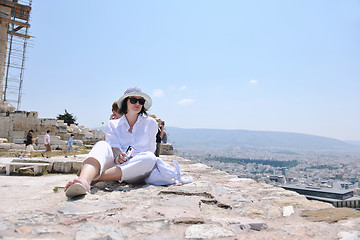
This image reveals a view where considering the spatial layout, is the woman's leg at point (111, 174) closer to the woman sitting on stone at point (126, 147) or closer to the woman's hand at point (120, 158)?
the woman sitting on stone at point (126, 147)

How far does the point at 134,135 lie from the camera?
3.58 m

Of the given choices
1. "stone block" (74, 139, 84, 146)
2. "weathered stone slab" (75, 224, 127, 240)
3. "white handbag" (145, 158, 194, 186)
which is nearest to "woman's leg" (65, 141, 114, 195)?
"white handbag" (145, 158, 194, 186)

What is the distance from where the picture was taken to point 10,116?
47.0 ft

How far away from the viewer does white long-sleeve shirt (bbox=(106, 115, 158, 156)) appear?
3465mm

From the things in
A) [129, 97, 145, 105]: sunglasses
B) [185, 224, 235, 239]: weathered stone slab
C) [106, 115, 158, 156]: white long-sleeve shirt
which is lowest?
A: [185, 224, 235, 239]: weathered stone slab

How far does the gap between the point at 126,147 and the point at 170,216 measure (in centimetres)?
156

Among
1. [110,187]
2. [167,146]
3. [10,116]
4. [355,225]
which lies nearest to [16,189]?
[110,187]

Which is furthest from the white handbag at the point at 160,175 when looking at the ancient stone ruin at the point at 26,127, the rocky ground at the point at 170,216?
the ancient stone ruin at the point at 26,127

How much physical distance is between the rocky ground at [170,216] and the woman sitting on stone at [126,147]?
216 millimetres

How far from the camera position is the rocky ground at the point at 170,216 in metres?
1.74

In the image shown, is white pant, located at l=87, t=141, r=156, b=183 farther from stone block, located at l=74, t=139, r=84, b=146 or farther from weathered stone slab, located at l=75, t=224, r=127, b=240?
stone block, located at l=74, t=139, r=84, b=146

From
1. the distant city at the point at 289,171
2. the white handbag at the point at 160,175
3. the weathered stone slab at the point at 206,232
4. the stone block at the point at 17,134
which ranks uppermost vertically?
the white handbag at the point at 160,175

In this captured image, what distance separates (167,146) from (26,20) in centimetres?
1955

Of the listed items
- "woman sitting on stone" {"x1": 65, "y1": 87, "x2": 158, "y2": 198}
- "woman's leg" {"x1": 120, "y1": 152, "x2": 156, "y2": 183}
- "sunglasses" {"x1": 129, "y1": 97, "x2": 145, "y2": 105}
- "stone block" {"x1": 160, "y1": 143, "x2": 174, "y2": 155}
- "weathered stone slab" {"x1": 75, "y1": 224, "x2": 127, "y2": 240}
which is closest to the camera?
"weathered stone slab" {"x1": 75, "y1": 224, "x2": 127, "y2": 240}
